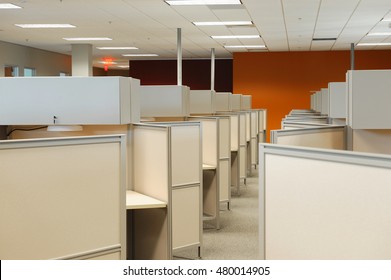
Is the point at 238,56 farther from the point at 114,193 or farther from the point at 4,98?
the point at 114,193

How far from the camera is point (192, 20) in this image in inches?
381

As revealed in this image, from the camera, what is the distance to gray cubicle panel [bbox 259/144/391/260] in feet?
5.87

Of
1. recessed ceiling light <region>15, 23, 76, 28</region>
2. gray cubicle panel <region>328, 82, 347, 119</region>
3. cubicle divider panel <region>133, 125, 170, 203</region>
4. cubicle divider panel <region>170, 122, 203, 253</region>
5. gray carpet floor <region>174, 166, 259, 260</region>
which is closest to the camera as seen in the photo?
cubicle divider panel <region>133, 125, 170, 203</region>

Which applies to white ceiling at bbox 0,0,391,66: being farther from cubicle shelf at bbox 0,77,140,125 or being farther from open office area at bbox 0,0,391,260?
cubicle shelf at bbox 0,77,140,125

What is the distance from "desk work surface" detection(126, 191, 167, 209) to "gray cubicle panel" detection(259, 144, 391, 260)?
63.8 inches

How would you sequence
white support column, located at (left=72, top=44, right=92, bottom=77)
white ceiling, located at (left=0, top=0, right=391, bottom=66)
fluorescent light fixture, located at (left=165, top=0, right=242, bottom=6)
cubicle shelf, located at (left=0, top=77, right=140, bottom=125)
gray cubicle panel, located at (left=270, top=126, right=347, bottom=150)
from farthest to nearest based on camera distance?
white support column, located at (left=72, top=44, right=92, bottom=77), white ceiling, located at (left=0, top=0, right=391, bottom=66), fluorescent light fixture, located at (left=165, top=0, right=242, bottom=6), cubicle shelf, located at (left=0, top=77, right=140, bottom=125), gray cubicle panel, located at (left=270, top=126, right=347, bottom=150)

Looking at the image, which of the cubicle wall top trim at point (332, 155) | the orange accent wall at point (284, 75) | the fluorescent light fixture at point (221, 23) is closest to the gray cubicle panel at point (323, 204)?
the cubicle wall top trim at point (332, 155)

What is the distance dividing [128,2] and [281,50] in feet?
28.6

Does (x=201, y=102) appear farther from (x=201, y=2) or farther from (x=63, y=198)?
(x=63, y=198)

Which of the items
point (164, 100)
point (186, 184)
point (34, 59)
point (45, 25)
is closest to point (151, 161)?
point (186, 184)

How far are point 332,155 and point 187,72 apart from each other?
1735cm

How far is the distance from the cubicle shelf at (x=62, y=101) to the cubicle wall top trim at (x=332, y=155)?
6.46 ft

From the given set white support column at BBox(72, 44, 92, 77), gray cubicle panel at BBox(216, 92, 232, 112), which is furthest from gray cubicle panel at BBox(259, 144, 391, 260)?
white support column at BBox(72, 44, 92, 77)

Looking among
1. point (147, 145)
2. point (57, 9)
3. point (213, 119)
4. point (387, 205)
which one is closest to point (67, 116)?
point (147, 145)
